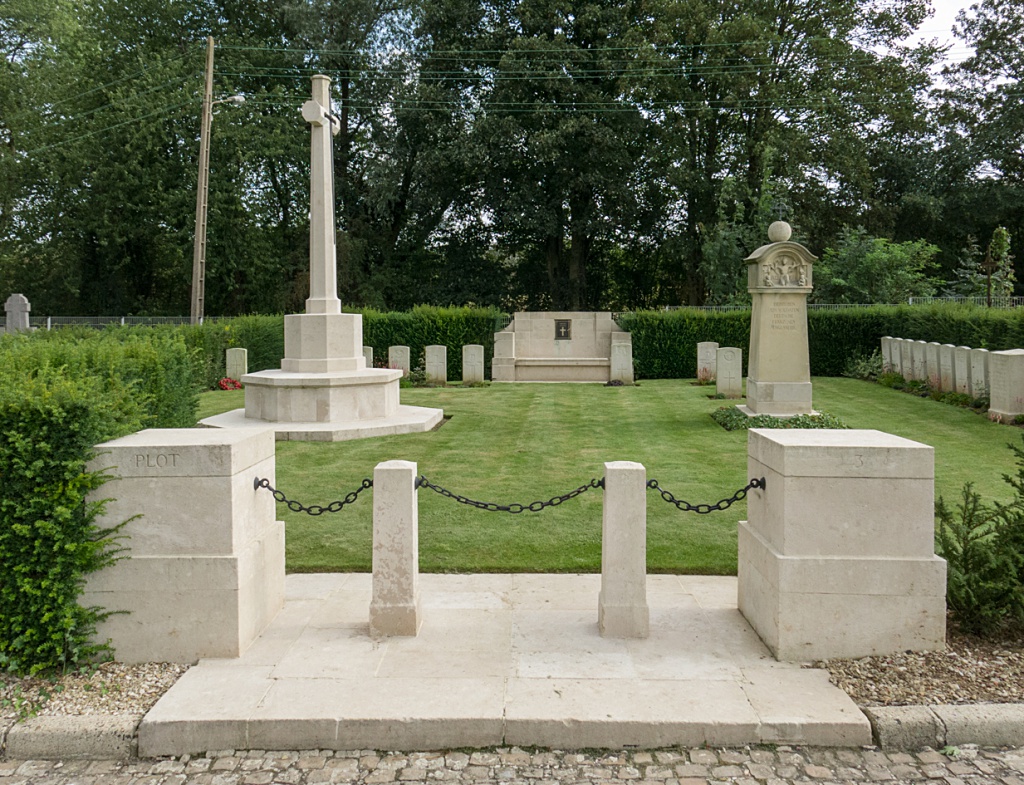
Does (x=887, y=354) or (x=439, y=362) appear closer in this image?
(x=439, y=362)

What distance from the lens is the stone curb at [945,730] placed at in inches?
143

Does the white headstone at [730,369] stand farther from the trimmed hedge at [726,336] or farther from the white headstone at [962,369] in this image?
the trimmed hedge at [726,336]

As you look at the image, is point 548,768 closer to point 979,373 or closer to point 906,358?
Answer: point 979,373

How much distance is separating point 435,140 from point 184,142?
960 cm

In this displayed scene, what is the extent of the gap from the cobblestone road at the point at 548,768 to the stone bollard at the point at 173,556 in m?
0.80

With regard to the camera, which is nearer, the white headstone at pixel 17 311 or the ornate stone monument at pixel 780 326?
the ornate stone monument at pixel 780 326

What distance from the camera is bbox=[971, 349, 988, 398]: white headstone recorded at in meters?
14.3

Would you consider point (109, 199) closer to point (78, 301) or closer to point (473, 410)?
point (78, 301)

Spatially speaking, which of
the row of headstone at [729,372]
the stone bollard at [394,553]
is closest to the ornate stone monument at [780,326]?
the row of headstone at [729,372]

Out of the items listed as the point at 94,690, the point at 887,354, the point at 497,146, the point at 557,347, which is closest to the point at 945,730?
the point at 94,690

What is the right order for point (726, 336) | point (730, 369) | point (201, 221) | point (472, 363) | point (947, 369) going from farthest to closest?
point (726, 336)
point (201, 221)
point (472, 363)
point (730, 369)
point (947, 369)

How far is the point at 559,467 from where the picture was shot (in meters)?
9.70

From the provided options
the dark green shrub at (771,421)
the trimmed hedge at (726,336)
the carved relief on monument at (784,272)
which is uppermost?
the carved relief on monument at (784,272)

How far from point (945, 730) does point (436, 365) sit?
55.9 feet
